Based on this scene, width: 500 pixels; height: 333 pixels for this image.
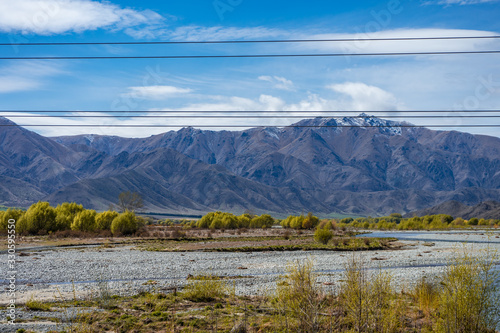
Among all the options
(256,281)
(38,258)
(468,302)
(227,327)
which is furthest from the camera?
(38,258)

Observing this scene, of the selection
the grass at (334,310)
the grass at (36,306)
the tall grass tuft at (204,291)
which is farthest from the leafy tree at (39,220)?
the tall grass tuft at (204,291)

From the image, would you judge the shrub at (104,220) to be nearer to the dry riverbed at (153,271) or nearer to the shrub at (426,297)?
the dry riverbed at (153,271)

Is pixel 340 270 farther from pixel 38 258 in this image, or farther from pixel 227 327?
pixel 38 258

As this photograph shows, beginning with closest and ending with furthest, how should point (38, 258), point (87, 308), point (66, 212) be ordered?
1. point (87, 308)
2. point (38, 258)
3. point (66, 212)

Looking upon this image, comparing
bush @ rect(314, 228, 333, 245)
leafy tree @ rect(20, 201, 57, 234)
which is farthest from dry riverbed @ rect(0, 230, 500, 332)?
leafy tree @ rect(20, 201, 57, 234)

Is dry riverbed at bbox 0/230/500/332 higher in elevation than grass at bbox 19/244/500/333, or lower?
lower

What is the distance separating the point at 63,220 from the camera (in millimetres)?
71688

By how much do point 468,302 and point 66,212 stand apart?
73.2m

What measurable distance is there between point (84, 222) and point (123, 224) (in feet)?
19.4

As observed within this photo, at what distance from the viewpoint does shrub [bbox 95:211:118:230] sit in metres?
75.2

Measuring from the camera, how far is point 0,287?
2219 centimetres

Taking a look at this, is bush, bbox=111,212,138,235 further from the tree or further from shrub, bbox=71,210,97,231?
the tree

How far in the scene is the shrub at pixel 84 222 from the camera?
235ft

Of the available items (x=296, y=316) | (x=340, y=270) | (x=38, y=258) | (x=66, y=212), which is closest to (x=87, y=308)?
(x=296, y=316)
